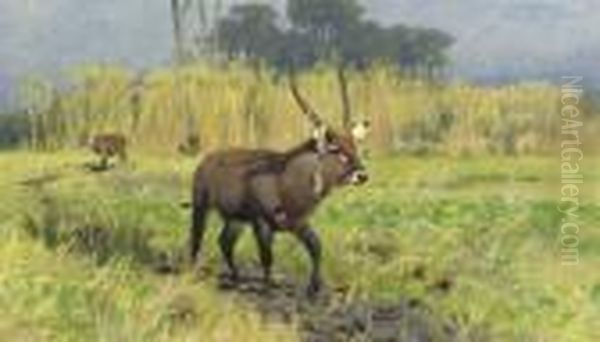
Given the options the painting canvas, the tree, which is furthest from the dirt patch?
the tree

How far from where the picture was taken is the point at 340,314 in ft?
44.2

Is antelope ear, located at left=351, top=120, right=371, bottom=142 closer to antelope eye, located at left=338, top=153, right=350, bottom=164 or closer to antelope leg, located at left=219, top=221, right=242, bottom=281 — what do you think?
antelope eye, located at left=338, top=153, right=350, bottom=164

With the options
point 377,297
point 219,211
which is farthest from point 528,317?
point 219,211

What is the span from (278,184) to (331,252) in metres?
2.33

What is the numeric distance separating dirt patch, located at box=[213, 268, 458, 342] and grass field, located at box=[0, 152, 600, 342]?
0.41ft

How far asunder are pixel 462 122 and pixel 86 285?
46.2ft

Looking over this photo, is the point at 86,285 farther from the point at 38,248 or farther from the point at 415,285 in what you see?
the point at 415,285

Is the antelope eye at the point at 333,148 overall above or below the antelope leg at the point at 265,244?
above

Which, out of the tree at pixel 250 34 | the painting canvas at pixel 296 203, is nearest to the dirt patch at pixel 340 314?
the painting canvas at pixel 296 203

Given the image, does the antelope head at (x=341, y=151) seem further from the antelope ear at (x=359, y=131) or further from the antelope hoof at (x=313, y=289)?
the antelope hoof at (x=313, y=289)

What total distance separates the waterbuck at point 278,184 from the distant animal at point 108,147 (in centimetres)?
713

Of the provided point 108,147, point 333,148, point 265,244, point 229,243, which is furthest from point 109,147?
point 333,148

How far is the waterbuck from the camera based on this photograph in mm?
13547

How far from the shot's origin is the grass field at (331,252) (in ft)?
36.8
